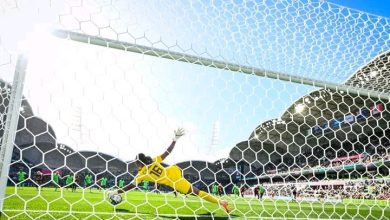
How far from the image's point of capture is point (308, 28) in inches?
116

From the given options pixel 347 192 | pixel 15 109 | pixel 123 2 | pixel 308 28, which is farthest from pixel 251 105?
pixel 347 192

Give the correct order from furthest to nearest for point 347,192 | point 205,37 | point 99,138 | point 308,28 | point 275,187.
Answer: point 275,187
point 347,192
point 308,28
point 205,37
point 99,138

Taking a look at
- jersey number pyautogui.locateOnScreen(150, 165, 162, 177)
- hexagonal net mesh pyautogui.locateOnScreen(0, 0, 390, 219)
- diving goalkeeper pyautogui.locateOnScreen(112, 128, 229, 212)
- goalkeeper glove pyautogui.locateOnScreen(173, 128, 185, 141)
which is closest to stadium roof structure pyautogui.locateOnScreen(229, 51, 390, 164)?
hexagonal net mesh pyautogui.locateOnScreen(0, 0, 390, 219)

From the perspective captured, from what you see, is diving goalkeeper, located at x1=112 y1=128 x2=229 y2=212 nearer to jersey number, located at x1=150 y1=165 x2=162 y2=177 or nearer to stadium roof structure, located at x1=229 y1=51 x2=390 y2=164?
jersey number, located at x1=150 y1=165 x2=162 y2=177

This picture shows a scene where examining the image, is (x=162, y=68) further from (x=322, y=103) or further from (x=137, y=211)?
(x=322, y=103)

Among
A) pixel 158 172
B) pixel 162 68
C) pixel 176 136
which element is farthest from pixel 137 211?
pixel 162 68

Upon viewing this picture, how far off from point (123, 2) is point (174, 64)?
19.6 inches

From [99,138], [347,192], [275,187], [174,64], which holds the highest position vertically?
[174,64]

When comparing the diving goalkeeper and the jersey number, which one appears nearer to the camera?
the diving goalkeeper

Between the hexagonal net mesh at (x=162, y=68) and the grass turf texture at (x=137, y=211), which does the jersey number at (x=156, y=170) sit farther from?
the grass turf texture at (x=137, y=211)

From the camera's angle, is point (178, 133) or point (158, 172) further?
point (158, 172)

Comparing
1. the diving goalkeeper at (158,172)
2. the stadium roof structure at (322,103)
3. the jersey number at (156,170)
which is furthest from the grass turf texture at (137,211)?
the stadium roof structure at (322,103)

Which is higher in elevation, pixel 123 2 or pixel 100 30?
pixel 123 2

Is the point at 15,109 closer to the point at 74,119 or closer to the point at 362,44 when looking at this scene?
the point at 74,119
